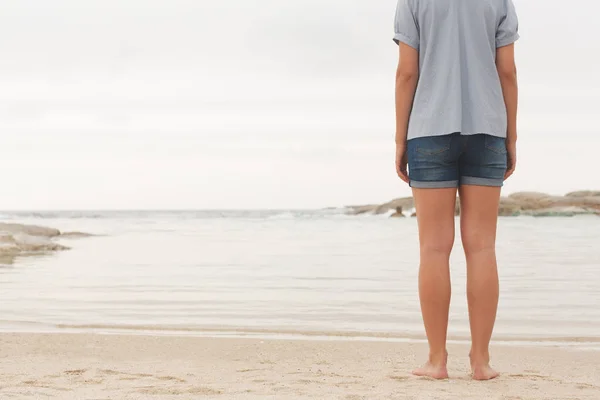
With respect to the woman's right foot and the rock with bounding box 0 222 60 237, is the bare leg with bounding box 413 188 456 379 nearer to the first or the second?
the woman's right foot

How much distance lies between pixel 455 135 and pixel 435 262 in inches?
25.0

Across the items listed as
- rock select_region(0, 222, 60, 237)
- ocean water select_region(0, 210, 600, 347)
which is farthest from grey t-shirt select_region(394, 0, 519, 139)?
rock select_region(0, 222, 60, 237)

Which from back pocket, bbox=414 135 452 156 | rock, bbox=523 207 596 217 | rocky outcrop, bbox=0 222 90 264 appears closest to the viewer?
back pocket, bbox=414 135 452 156

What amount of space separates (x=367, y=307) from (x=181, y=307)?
179cm

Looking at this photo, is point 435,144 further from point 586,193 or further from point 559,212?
point 586,193

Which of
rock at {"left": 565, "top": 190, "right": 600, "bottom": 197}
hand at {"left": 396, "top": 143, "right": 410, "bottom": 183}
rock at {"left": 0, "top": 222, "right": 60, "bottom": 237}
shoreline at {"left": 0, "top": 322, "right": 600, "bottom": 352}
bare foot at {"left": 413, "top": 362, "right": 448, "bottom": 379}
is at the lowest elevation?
rock at {"left": 0, "top": 222, "right": 60, "bottom": 237}

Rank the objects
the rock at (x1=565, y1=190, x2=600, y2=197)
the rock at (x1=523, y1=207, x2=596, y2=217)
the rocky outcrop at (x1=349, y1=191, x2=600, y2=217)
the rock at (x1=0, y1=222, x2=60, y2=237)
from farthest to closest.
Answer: the rock at (x1=565, y1=190, x2=600, y2=197) → the rocky outcrop at (x1=349, y1=191, x2=600, y2=217) → the rock at (x1=523, y1=207, x2=596, y2=217) → the rock at (x1=0, y1=222, x2=60, y2=237)

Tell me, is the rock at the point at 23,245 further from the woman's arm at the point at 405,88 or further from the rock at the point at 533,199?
the rock at the point at 533,199

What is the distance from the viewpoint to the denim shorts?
3.63 meters

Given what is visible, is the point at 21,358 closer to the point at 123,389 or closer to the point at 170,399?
the point at 123,389

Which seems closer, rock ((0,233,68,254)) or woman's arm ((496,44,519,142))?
woman's arm ((496,44,519,142))

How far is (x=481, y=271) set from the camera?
3732 mm

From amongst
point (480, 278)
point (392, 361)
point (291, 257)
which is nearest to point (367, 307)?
point (392, 361)

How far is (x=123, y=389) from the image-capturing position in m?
3.46
